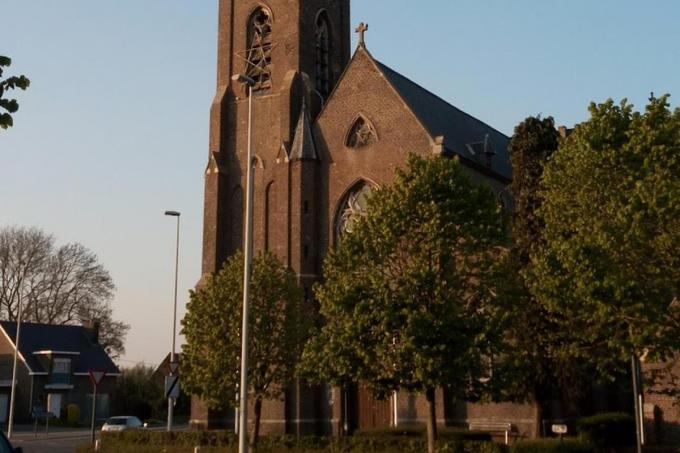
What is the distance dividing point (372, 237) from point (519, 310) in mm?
5074

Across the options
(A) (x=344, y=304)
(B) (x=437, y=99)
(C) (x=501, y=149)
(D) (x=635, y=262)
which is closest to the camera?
(D) (x=635, y=262)

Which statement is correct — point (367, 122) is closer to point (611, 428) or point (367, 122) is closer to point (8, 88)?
point (611, 428)

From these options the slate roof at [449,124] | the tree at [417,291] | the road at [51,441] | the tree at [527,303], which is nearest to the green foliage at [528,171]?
the tree at [527,303]

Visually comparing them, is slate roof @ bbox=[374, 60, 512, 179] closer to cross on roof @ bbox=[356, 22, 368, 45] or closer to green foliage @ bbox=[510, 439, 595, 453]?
cross on roof @ bbox=[356, 22, 368, 45]

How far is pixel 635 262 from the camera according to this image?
65.1 ft

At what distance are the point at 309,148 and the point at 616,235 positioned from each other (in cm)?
1897

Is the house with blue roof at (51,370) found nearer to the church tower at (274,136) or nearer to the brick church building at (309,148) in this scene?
the church tower at (274,136)

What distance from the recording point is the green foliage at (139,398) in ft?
206

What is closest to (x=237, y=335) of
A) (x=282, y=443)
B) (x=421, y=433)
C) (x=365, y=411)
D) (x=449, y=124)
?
(x=282, y=443)

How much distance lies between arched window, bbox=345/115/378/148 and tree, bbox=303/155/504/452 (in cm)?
1122

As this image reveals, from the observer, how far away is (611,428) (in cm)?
3092

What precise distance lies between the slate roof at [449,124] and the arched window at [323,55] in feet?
12.7

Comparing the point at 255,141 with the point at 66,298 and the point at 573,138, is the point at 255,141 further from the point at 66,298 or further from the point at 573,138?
the point at 66,298

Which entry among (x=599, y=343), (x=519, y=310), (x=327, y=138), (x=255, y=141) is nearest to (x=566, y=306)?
(x=599, y=343)
